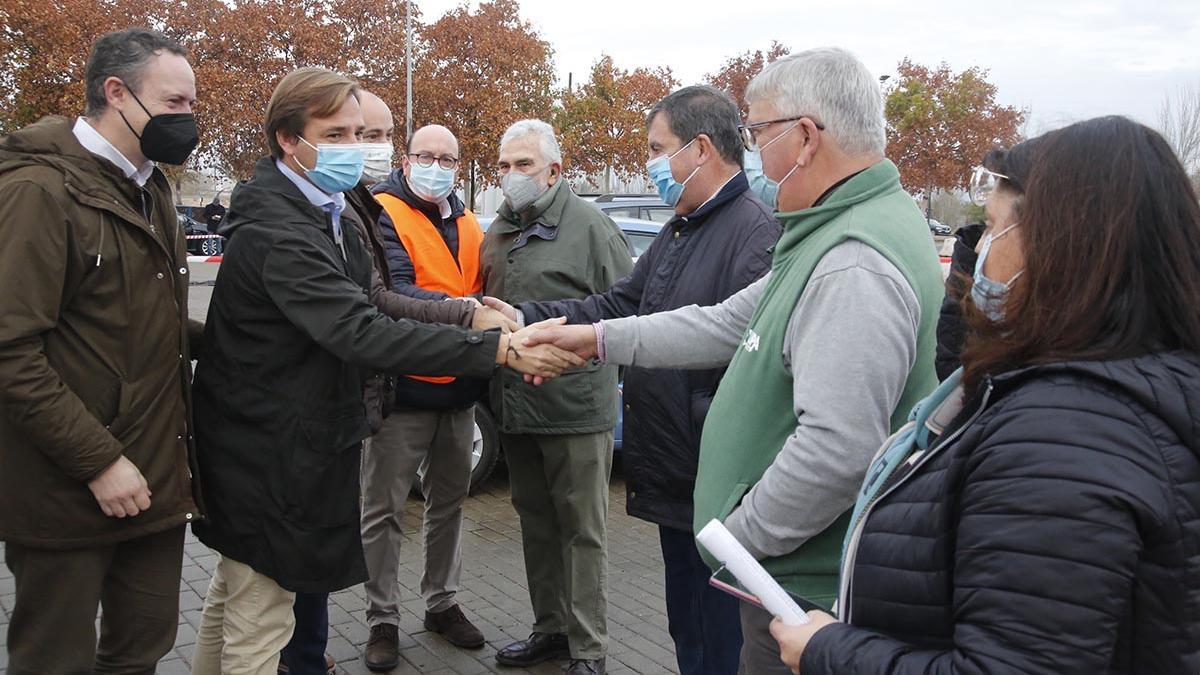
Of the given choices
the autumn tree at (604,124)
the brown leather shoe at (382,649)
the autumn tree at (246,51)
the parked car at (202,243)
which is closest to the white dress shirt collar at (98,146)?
the brown leather shoe at (382,649)

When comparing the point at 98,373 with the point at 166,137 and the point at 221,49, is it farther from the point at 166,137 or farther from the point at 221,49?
the point at 221,49

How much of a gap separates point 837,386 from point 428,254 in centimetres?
279

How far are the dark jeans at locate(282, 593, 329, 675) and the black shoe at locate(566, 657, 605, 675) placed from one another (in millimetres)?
1120

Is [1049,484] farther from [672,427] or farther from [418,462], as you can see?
[418,462]

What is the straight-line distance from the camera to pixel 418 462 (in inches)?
173

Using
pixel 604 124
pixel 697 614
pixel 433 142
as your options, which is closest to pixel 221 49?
pixel 604 124

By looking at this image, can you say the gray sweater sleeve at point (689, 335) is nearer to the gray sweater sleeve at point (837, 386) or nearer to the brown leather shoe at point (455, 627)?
the gray sweater sleeve at point (837, 386)

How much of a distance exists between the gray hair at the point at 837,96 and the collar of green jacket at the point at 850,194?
60mm

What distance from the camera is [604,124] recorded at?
31.3 metres

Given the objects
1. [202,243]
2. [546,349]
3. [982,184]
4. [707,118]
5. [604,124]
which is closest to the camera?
[982,184]

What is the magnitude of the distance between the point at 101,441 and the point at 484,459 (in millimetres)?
3986

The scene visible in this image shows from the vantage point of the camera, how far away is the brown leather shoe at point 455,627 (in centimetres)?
436

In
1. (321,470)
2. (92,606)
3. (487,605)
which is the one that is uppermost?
(321,470)

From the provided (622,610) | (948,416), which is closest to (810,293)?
(948,416)
